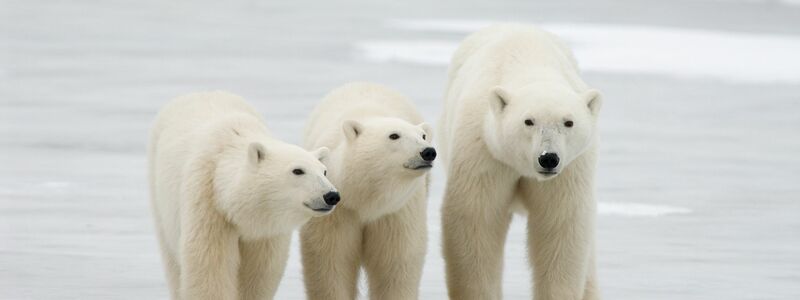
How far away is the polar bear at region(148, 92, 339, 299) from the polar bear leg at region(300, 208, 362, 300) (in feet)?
0.69

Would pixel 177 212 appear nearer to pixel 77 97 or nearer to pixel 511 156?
pixel 511 156

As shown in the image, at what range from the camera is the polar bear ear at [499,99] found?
567 centimetres

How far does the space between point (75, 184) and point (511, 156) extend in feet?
11.9

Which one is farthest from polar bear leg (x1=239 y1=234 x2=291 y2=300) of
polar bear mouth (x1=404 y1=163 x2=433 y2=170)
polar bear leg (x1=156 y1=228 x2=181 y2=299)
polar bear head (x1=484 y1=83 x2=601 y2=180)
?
polar bear head (x1=484 y1=83 x2=601 y2=180)

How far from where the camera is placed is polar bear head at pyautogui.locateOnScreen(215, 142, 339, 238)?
515 cm

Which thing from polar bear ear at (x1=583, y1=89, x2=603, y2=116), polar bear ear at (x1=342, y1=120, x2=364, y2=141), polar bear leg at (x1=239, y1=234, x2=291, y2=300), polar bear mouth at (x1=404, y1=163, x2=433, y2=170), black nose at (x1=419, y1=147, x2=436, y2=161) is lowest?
polar bear leg at (x1=239, y1=234, x2=291, y2=300)

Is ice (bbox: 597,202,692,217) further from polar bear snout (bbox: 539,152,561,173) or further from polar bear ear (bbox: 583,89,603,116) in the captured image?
polar bear snout (bbox: 539,152,561,173)

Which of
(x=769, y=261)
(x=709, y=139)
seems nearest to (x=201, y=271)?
(x=769, y=261)

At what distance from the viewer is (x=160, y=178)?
19.1 ft

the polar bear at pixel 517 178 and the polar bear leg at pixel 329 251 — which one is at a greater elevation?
the polar bear at pixel 517 178

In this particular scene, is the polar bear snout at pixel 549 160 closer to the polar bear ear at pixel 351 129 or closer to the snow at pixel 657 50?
the polar bear ear at pixel 351 129

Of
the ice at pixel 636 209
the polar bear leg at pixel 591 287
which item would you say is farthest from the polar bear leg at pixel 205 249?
the ice at pixel 636 209

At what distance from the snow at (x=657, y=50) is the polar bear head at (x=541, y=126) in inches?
297

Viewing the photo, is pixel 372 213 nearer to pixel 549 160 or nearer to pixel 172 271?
pixel 549 160
